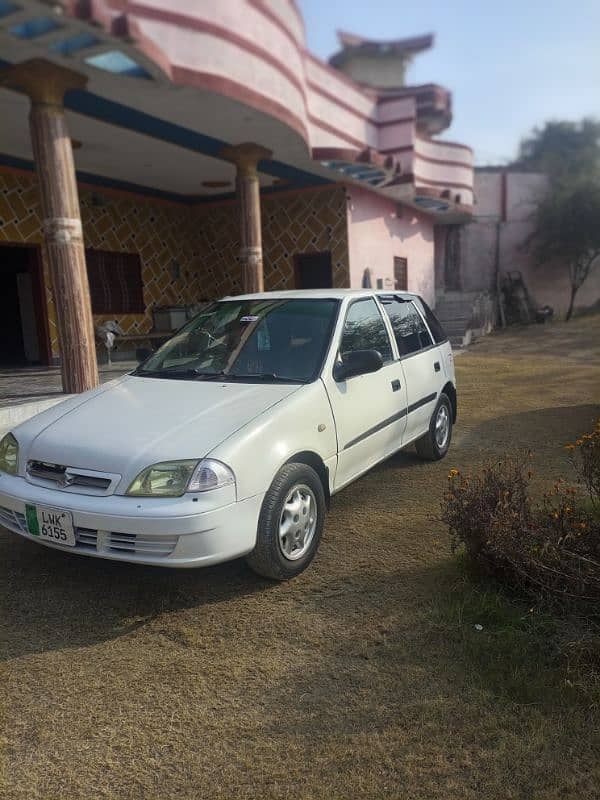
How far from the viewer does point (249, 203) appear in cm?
1018

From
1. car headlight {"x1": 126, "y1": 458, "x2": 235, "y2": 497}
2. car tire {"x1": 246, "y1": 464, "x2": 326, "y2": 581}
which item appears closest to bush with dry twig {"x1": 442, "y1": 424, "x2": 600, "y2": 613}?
car tire {"x1": 246, "y1": 464, "x2": 326, "y2": 581}

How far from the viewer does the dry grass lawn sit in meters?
2.03

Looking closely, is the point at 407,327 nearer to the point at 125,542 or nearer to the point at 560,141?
the point at 125,542

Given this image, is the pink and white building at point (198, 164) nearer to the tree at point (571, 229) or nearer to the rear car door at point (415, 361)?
the rear car door at point (415, 361)

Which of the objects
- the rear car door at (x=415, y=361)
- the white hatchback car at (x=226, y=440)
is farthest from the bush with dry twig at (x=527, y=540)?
the rear car door at (x=415, y=361)

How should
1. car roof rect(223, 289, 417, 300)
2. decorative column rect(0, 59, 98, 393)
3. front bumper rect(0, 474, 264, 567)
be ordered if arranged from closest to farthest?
front bumper rect(0, 474, 264, 567) → car roof rect(223, 289, 417, 300) → decorative column rect(0, 59, 98, 393)

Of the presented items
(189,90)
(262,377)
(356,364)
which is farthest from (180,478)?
(189,90)

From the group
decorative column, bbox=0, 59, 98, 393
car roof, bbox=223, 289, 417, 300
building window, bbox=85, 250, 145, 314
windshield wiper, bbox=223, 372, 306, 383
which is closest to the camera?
windshield wiper, bbox=223, 372, 306, 383

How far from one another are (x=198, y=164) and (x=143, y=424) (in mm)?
9072

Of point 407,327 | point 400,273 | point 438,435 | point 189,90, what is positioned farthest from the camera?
point 400,273

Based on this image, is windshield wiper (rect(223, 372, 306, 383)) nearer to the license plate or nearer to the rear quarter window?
the license plate

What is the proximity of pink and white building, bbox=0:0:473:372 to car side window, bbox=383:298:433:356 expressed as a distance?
3584 millimetres

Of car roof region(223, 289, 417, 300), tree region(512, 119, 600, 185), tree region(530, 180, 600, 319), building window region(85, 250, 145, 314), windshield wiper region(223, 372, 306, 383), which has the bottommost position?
windshield wiper region(223, 372, 306, 383)

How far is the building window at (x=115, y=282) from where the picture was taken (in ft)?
40.8
